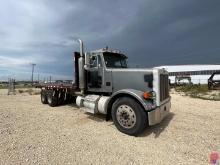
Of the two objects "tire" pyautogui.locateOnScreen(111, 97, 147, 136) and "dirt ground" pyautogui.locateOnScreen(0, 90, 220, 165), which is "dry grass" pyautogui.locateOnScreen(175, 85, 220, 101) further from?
"tire" pyautogui.locateOnScreen(111, 97, 147, 136)

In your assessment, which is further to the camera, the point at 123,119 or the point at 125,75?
the point at 125,75

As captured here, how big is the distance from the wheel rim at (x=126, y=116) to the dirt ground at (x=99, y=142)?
373mm

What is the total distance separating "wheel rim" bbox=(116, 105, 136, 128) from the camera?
684 cm

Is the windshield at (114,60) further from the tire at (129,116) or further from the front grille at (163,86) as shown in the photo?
the front grille at (163,86)

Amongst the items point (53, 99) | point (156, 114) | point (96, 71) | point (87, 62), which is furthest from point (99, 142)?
point (53, 99)

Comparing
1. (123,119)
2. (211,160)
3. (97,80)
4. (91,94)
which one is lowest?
(211,160)

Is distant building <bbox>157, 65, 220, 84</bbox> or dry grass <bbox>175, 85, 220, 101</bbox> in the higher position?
distant building <bbox>157, 65, 220, 84</bbox>

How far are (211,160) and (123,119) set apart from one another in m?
2.90

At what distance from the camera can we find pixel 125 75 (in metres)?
7.81

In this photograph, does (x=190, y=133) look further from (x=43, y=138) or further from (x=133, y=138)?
(x=43, y=138)

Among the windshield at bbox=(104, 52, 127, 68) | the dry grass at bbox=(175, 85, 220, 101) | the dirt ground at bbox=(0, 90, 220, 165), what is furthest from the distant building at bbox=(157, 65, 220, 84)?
the dirt ground at bbox=(0, 90, 220, 165)

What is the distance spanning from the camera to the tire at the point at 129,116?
21.8 ft

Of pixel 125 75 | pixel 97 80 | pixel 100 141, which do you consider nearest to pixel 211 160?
pixel 100 141

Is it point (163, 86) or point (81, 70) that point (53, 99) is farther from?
point (163, 86)
